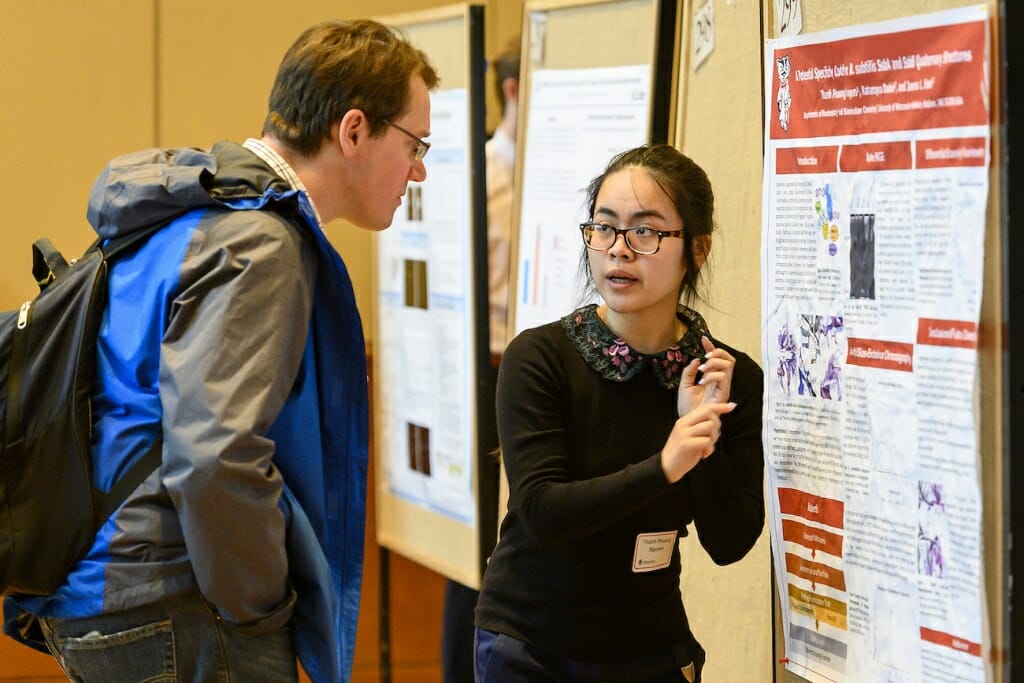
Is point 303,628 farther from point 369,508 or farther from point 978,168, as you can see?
point 369,508

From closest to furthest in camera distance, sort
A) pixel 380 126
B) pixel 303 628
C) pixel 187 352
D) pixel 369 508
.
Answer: pixel 187 352
pixel 303 628
pixel 380 126
pixel 369 508

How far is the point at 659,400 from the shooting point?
5.98 feet

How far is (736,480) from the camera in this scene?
1.82m

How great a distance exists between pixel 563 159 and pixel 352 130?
1.12 meters

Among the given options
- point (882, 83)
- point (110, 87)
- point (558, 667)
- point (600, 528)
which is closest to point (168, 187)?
point (600, 528)

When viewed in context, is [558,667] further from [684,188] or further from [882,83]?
[882,83]

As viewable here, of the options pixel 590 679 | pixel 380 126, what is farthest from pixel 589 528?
pixel 380 126

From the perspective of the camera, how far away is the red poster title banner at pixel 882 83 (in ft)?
5.14

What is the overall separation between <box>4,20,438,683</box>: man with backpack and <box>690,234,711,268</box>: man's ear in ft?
1.69

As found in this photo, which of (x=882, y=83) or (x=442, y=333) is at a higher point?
(x=882, y=83)

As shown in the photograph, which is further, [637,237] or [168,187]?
[637,237]

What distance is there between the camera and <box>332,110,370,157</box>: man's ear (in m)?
1.77

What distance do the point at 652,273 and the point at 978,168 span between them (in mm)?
480

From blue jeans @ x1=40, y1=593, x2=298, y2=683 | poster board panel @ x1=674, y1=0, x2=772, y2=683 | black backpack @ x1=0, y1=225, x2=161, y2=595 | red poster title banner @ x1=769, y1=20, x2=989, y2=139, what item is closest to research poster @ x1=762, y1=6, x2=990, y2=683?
red poster title banner @ x1=769, y1=20, x2=989, y2=139
